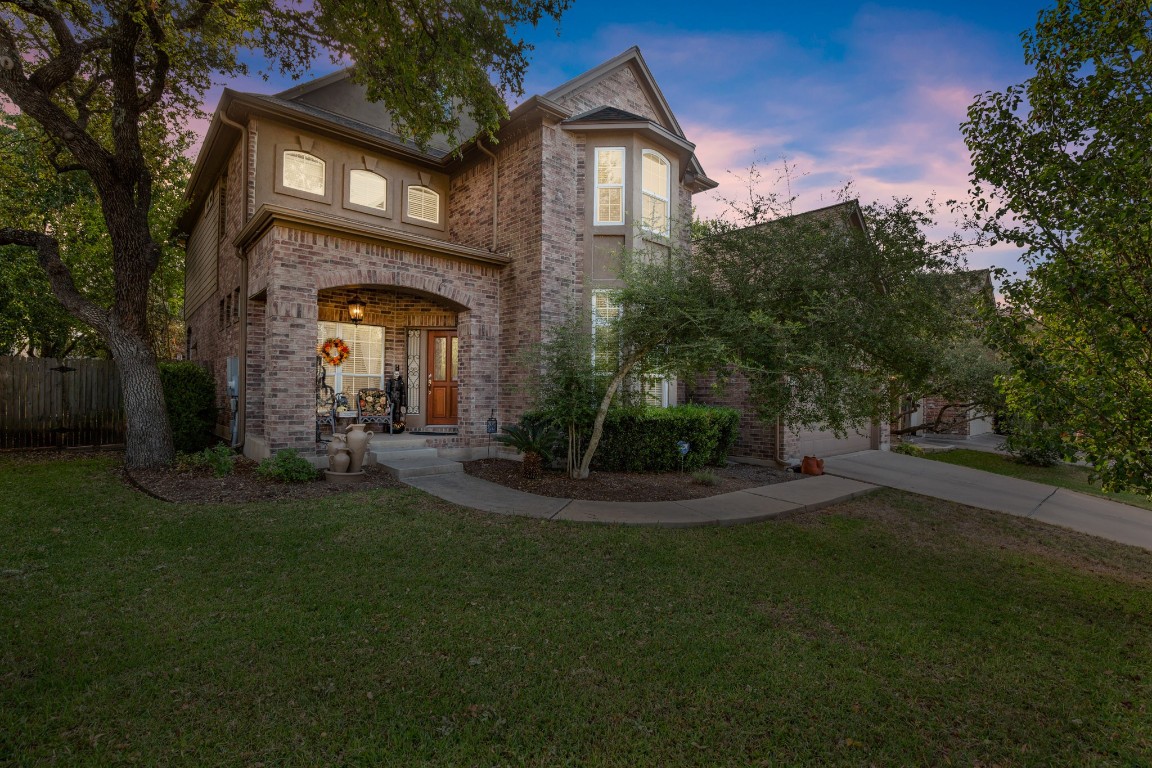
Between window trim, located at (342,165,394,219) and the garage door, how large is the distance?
400 inches

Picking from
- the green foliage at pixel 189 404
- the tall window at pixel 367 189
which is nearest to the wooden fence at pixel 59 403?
the green foliage at pixel 189 404

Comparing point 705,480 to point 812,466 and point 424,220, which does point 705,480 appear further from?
point 424,220

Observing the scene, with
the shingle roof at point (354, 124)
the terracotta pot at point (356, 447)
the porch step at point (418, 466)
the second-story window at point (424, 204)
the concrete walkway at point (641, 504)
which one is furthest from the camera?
the second-story window at point (424, 204)

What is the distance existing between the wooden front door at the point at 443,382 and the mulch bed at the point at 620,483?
276 centimetres

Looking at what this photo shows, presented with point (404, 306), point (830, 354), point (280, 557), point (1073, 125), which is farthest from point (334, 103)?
point (1073, 125)

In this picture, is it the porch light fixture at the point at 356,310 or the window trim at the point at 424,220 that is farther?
the window trim at the point at 424,220

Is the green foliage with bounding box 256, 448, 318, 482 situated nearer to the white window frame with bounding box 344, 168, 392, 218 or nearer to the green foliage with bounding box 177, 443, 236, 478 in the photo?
the green foliage with bounding box 177, 443, 236, 478

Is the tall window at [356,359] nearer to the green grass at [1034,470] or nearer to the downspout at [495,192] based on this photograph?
the downspout at [495,192]

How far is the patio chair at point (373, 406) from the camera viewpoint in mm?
10203

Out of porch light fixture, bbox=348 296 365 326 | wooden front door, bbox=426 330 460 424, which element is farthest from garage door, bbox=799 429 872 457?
porch light fixture, bbox=348 296 365 326

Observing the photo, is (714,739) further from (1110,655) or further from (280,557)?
(280,557)

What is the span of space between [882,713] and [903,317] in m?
5.49

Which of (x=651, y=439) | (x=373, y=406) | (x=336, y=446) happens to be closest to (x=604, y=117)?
(x=651, y=439)

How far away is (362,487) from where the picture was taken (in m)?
6.93
